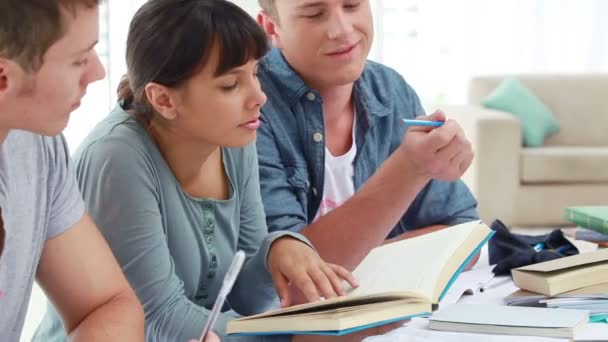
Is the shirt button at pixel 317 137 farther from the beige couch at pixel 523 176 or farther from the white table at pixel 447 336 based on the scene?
the beige couch at pixel 523 176

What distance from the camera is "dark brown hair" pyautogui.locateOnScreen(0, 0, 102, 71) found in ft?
3.49

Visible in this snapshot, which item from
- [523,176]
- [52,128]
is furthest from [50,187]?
[523,176]

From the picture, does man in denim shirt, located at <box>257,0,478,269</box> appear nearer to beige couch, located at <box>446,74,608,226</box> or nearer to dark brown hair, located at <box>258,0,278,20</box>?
dark brown hair, located at <box>258,0,278,20</box>

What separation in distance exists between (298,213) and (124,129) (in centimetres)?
45

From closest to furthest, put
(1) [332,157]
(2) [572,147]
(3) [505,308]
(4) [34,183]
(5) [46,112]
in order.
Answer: (5) [46,112] < (4) [34,183] < (3) [505,308] < (1) [332,157] < (2) [572,147]

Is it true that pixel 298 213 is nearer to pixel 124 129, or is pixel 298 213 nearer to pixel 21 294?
pixel 124 129

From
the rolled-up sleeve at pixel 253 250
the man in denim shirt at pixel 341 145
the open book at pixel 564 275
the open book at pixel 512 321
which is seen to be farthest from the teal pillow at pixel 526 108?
the open book at pixel 512 321

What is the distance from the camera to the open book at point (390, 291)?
1144mm

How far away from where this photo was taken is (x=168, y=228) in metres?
1.52

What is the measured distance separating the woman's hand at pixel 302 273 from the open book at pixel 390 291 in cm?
3

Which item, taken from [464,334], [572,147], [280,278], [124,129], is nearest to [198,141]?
[124,129]

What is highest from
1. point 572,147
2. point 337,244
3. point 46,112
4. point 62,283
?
point 46,112

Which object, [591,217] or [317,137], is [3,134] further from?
[591,217]

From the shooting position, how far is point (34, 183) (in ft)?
4.15
